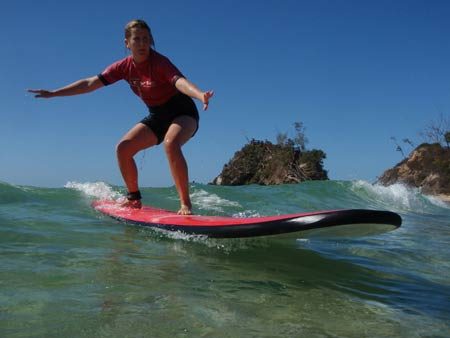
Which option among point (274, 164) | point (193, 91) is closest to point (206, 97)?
point (193, 91)

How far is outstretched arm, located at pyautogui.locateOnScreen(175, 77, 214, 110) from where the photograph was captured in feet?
10.7

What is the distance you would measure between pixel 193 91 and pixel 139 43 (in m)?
0.92

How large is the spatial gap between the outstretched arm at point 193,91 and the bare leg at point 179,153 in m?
0.38

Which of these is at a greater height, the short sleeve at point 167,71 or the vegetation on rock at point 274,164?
the vegetation on rock at point 274,164

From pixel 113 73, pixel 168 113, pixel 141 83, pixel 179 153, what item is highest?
pixel 113 73

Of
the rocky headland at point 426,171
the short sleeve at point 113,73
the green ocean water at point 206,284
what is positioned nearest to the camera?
the green ocean water at point 206,284

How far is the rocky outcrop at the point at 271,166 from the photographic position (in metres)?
A: 43.9

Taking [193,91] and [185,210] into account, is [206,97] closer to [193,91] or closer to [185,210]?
[193,91]

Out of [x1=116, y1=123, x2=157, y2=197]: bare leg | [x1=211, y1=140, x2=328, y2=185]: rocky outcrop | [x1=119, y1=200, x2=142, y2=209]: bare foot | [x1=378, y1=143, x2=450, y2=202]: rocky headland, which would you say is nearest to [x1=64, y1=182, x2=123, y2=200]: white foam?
[x1=119, y1=200, x2=142, y2=209]: bare foot

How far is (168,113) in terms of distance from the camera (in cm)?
432

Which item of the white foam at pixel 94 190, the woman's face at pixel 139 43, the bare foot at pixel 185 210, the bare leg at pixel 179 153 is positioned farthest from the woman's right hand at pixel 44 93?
the white foam at pixel 94 190

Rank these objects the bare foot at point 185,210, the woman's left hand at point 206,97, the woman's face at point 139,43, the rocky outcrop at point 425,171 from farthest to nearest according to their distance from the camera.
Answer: the rocky outcrop at point 425,171
the woman's face at point 139,43
the bare foot at point 185,210
the woman's left hand at point 206,97

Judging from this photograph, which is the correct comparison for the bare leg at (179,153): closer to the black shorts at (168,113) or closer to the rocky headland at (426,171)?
the black shorts at (168,113)

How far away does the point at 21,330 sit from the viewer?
168 cm
